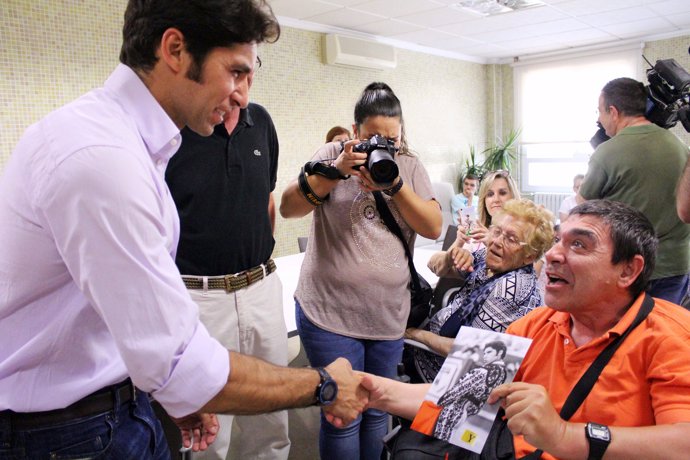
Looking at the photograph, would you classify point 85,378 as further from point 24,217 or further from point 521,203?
point 521,203

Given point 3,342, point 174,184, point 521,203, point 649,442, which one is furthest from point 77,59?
point 649,442

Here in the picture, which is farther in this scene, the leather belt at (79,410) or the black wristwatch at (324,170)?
the black wristwatch at (324,170)

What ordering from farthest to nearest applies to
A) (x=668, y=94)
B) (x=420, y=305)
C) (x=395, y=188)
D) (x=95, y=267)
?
(x=668, y=94) < (x=420, y=305) < (x=395, y=188) < (x=95, y=267)

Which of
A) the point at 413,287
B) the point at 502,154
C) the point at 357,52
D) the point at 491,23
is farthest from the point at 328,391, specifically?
the point at 502,154

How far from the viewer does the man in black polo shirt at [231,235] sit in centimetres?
170

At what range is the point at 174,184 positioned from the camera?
1.67 meters

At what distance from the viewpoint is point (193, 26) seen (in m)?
0.92

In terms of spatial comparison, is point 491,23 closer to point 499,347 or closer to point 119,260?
point 499,347

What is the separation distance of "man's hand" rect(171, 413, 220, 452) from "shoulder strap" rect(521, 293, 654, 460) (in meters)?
0.75

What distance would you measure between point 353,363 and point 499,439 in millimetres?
613

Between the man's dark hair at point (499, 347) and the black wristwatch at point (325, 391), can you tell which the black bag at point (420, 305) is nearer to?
the man's dark hair at point (499, 347)

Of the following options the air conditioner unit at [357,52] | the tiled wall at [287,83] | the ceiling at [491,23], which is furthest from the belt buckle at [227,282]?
the air conditioner unit at [357,52]

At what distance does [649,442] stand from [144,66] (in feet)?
3.99

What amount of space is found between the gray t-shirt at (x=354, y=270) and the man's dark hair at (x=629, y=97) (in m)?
1.66
